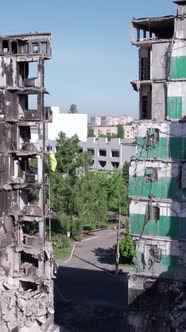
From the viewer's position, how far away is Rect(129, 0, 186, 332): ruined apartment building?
30297mm

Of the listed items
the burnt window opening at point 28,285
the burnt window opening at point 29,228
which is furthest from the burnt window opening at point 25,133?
the burnt window opening at point 28,285

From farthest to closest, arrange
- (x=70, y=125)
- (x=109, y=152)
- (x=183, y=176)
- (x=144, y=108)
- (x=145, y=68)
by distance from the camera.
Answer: (x=70, y=125)
(x=109, y=152)
(x=144, y=108)
(x=145, y=68)
(x=183, y=176)

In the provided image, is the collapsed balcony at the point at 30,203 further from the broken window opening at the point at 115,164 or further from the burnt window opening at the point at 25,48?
the broken window opening at the point at 115,164

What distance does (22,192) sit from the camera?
3447cm

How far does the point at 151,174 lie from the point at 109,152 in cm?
6208

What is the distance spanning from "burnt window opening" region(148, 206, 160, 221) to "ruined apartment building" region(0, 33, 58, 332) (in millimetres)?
7068

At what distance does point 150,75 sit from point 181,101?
263 cm

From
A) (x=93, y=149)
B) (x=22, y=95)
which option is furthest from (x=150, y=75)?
(x=93, y=149)

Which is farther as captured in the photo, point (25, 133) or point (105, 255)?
point (105, 255)

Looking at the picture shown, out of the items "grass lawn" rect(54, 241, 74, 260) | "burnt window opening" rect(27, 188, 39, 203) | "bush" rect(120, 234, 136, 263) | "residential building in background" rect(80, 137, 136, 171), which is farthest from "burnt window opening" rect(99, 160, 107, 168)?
"burnt window opening" rect(27, 188, 39, 203)

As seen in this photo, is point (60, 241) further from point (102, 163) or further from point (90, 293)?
point (102, 163)

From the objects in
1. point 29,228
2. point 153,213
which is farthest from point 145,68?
point 29,228

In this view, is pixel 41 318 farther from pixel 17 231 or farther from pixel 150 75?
pixel 150 75

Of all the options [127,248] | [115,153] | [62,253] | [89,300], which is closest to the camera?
[89,300]
